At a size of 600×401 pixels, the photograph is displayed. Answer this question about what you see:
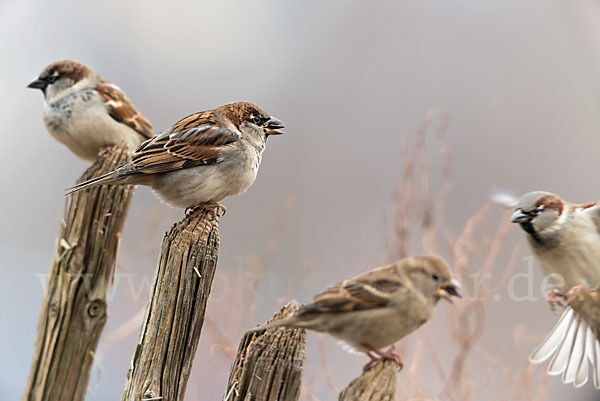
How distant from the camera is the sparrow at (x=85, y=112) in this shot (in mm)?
3615

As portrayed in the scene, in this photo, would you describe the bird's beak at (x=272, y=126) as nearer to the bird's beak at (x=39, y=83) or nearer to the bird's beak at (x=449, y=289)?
the bird's beak at (x=449, y=289)

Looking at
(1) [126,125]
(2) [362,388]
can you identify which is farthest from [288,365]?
(1) [126,125]

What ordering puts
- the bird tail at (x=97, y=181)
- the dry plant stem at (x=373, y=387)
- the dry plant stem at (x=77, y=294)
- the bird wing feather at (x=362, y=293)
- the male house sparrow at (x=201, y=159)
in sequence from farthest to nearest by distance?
the dry plant stem at (x=77, y=294)
the male house sparrow at (x=201, y=159)
the bird tail at (x=97, y=181)
the bird wing feather at (x=362, y=293)
the dry plant stem at (x=373, y=387)

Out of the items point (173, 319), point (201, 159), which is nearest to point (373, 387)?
point (173, 319)

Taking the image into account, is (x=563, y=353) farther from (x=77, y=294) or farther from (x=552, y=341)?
(x=77, y=294)

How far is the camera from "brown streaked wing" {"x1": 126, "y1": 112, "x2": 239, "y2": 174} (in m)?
2.51

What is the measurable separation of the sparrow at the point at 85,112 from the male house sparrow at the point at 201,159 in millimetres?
1043

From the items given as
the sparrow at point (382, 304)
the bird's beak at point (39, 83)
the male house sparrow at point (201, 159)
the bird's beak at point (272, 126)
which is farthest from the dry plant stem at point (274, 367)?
the bird's beak at point (39, 83)

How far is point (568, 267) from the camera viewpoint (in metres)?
2.62

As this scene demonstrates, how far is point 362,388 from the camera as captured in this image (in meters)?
1.66

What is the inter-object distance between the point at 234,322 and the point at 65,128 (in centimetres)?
136

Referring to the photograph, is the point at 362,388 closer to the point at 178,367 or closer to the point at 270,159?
the point at 178,367

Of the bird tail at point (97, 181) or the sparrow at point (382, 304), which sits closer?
the sparrow at point (382, 304)

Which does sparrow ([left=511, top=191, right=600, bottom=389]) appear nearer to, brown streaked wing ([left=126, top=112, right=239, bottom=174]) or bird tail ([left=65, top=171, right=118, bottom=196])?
brown streaked wing ([left=126, top=112, right=239, bottom=174])
